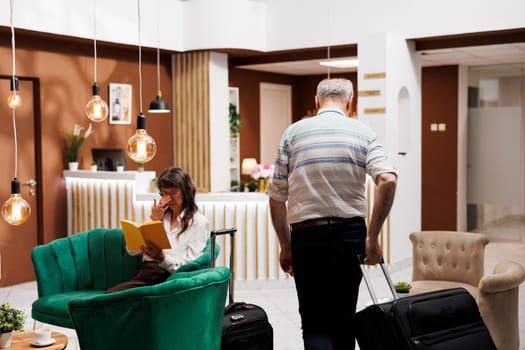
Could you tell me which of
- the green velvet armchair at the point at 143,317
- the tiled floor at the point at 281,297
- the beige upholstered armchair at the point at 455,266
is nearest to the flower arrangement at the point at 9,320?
the green velvet armchair at the point at 143,317

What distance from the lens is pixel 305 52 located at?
1026 centimetres

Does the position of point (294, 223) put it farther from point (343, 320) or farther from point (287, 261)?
point (343, 320)

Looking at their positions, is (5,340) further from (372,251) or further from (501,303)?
(501,303)

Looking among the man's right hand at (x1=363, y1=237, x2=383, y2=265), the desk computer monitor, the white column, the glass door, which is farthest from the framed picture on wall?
the man's right hand at (x1=363, y1=237, x2=383, y2=265)

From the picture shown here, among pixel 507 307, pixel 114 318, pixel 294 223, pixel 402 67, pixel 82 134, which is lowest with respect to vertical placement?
pixel 507 307

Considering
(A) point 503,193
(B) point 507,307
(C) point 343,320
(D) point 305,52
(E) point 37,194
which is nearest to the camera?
(C) point 343,320

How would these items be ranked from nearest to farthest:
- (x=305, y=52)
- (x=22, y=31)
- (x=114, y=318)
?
(x=114, y=318)
(x=22, y=31)
(x=305, y=52)

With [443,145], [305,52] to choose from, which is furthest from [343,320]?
[443,145]

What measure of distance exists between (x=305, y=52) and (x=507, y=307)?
242 inches

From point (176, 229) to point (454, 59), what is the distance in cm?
678

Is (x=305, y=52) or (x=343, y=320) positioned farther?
(x=305, y=52)

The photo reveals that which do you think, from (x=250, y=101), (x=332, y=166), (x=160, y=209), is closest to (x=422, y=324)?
(x=332, y=166)

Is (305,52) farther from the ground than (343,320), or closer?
farther from the ground

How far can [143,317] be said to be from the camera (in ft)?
10.8
